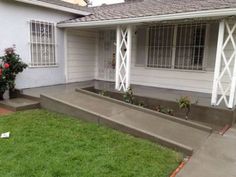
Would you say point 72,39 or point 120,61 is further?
point 72,39

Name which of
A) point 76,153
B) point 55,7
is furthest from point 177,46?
point 76,153

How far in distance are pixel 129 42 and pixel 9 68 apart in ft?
12.0

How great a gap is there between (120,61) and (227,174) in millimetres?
5056

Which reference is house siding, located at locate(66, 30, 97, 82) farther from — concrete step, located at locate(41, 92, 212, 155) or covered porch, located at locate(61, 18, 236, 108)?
concrete step, located at locate(41, 92, 212, 155)

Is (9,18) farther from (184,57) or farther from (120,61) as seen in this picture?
(184,57)

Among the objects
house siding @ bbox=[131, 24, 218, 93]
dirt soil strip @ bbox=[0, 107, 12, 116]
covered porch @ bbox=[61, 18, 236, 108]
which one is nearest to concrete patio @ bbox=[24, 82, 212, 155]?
dirt soil strip @ bbox=[0, 107, 12, 116]

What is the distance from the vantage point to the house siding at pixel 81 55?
29.0 feet

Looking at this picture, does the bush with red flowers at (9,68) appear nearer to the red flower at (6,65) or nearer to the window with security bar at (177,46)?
the red flower at (6,65)

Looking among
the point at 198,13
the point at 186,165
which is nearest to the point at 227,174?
the point at 186,165

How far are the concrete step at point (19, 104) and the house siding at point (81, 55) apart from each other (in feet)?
9.11

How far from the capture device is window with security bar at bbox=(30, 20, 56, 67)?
737 centimetres

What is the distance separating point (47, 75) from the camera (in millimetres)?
8039

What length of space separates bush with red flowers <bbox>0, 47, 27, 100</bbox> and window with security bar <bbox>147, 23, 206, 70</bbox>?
4.72 meters

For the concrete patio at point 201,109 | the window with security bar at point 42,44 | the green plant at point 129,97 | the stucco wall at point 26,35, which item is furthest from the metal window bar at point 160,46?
the window with security bar at point 42,44
